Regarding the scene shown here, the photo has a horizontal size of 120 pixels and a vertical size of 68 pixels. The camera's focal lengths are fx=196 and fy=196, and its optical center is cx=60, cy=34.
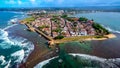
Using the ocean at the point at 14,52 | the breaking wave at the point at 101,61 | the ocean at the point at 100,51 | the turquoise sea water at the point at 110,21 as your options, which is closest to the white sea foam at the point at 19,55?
the ocean at the point at 14,52

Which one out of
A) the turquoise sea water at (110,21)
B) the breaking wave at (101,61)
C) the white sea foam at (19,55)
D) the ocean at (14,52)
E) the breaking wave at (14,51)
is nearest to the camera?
the breaking wave at (101,61)

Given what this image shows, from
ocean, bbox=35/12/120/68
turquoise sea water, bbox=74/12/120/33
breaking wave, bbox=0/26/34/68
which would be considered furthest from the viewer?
turquoise sea water, bbox=74/12/120/33

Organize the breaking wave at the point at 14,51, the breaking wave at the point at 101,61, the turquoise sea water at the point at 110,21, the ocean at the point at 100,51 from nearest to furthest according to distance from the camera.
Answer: the breaking wave at the point at 101,61, the ocean at the point at 100,51, the breaking wave at the point at 14,51, the turquoise sea water at the point at 110,21

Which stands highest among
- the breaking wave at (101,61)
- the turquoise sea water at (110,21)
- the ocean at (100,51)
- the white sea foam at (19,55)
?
the white sea foam at (19,55)

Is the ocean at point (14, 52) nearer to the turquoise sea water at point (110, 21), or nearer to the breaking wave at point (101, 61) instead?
the breaking wave at point (101, 61)

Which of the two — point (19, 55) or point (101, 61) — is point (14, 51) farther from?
point (101, 61)

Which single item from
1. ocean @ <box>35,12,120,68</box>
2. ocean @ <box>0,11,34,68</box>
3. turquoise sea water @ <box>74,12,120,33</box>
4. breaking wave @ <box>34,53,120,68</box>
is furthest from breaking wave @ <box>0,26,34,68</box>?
turquoise sea water @ <box>74,12,120,33</box>

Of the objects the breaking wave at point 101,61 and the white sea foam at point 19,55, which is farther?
the white sea foam at point 19,55

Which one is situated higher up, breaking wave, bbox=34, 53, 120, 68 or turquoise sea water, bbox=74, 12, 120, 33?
breaking wave, bbox=34, 53, 120, 68

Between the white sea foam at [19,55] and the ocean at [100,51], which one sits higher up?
the white sea foam at [19,55]

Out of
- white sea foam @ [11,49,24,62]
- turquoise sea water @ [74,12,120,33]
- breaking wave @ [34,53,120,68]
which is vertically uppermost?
white sea foam @ [11,49,24,62]

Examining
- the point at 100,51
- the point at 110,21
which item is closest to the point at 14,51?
the point at 100,51

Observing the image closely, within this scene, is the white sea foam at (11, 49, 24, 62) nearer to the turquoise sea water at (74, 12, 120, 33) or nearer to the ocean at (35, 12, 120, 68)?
the ocean at (35, 12, 120, 68)
